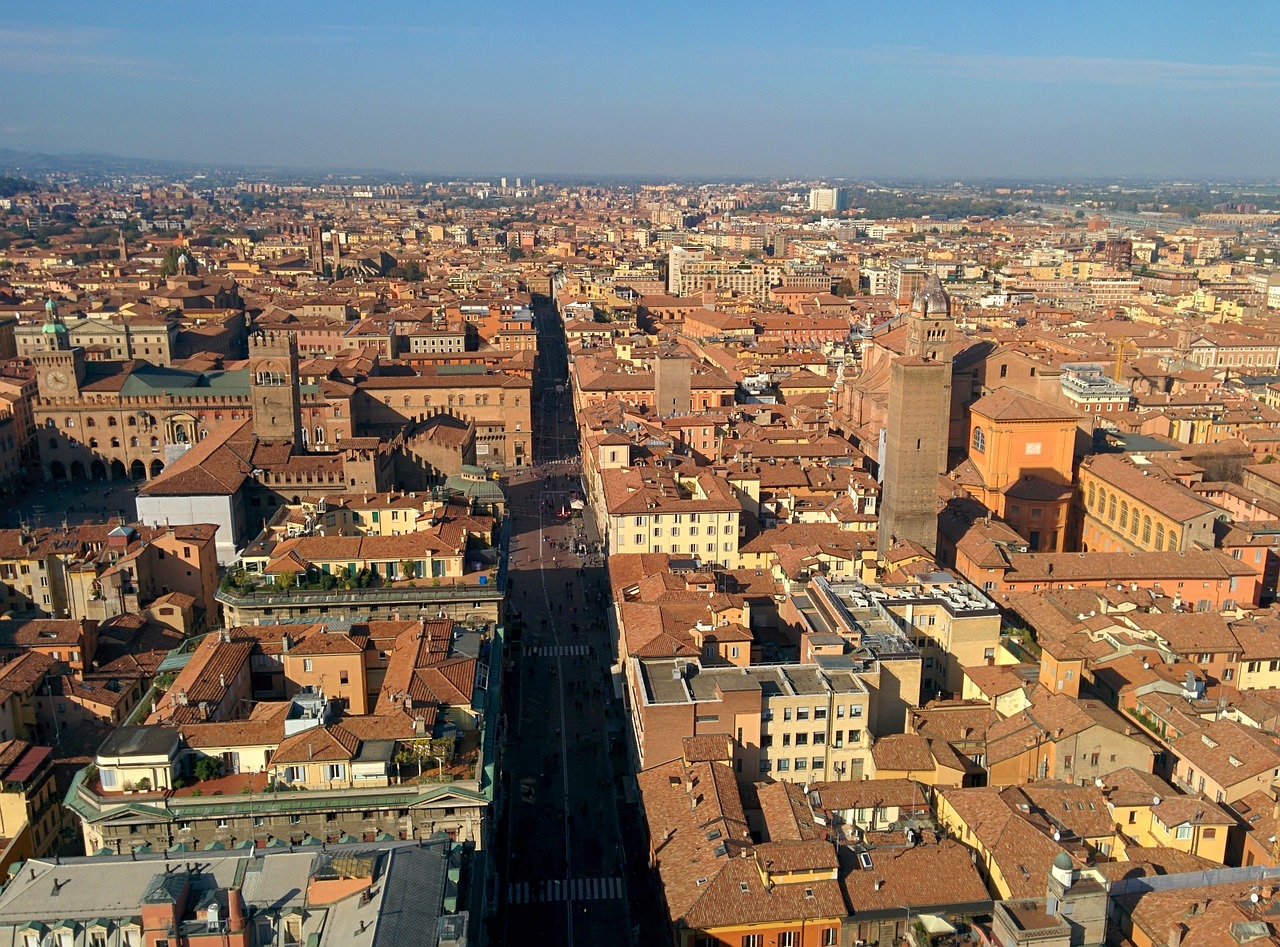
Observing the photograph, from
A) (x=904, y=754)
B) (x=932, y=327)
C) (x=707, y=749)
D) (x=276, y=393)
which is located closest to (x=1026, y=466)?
(x=932, y=327)

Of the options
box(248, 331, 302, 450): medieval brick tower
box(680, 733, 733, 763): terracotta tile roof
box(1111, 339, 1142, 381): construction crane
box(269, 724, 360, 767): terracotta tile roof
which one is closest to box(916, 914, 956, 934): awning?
box(680, 733, 733, 763): terracotta tile roof

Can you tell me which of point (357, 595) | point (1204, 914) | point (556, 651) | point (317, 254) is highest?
point (317, 254)

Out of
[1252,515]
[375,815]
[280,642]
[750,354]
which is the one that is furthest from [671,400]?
[375,815]

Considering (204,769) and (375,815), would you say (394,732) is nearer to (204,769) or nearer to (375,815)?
(375,815)

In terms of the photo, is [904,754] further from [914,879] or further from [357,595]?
[357,595]

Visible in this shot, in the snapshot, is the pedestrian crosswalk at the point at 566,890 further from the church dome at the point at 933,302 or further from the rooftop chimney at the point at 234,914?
the church dome at the point at 933,302

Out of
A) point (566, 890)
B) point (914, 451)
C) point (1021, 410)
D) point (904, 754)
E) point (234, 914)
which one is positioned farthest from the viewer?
point (1021, 410)
